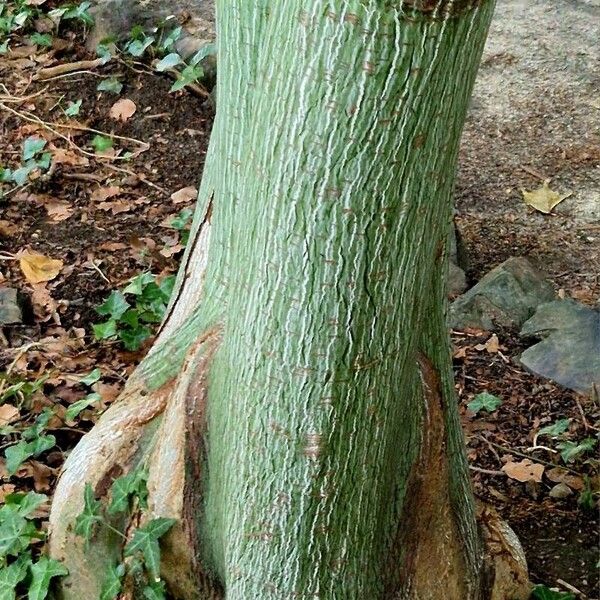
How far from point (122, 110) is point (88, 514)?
2990 millimetres

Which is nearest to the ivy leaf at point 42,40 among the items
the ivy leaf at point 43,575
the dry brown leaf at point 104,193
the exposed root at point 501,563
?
the dry brown leaf at point 104,193

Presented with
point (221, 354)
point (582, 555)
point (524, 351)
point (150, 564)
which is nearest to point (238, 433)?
point (221, 354)

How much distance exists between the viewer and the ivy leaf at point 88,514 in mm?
2355

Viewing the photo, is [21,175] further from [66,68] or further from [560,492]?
[560,492]

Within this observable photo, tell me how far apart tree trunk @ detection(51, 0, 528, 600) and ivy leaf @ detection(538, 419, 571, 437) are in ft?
3.35

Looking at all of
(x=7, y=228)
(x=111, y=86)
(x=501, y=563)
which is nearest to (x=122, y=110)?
(x=111, y=86)

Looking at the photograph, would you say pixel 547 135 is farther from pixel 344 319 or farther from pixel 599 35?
pixel 344 319

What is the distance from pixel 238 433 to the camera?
76.2 inches

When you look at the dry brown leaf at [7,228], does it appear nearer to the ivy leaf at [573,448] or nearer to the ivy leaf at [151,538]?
the ivy leaf at [151,538]

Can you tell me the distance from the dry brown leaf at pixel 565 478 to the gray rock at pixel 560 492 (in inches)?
1.1

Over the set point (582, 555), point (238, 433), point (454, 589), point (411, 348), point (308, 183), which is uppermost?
point (308, 183)

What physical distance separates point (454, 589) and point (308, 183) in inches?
46.9

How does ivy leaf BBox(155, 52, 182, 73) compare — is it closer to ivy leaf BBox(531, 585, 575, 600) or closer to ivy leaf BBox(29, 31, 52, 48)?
ivy leaf BBox(29, 31, 52, 48)

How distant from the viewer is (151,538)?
2264mm
